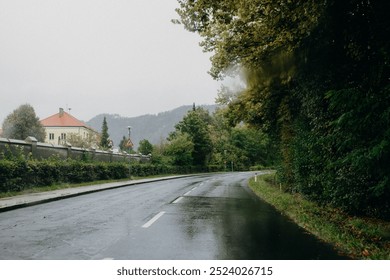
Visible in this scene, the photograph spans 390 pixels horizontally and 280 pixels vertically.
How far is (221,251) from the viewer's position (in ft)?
18.6

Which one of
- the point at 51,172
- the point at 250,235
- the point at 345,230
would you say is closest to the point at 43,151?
the point at 51,172

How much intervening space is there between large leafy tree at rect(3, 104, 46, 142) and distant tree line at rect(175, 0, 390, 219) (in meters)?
54.9

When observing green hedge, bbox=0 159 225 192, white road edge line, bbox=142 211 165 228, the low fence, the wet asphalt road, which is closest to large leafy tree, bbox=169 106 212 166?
green hedge, bbox=0 159 225 192

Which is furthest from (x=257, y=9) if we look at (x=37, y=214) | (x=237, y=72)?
(x=37, y=214)

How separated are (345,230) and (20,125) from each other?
6359 cm

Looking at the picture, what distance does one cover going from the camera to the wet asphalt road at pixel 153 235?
551 cm

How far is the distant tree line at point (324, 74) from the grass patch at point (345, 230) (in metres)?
0.58

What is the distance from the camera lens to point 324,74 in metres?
10.2

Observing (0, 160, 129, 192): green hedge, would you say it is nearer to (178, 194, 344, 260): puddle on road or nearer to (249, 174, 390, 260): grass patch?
(178, 194, 344, 260): puddle on road

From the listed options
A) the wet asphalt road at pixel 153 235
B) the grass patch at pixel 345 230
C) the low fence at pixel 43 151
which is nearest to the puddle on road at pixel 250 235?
the wet asphalt road at pixel 153 235

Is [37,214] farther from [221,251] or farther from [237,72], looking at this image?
[237,72]

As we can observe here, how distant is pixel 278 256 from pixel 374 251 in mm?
1810

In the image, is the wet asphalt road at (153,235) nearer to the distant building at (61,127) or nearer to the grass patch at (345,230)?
the grass patch at (345,230)

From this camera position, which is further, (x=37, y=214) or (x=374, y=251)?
(x=37, y=214)
